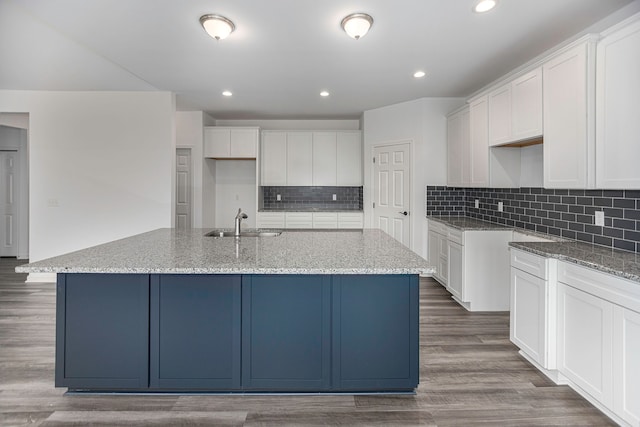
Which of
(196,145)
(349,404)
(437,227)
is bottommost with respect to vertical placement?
(349,404)

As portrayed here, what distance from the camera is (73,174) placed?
15.5 feet

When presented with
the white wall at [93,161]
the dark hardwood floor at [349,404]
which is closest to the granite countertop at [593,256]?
the dark hardwood floor at [349,404]

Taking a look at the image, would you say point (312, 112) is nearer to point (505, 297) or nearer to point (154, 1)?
point (154, 1)

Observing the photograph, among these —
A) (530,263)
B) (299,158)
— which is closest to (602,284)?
(530,263)

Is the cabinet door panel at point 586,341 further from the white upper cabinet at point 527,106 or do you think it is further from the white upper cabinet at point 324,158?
the white upper cabinet at point 324,158

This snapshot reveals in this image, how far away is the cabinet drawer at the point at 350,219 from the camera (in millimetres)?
5672

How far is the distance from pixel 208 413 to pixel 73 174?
4197 mm

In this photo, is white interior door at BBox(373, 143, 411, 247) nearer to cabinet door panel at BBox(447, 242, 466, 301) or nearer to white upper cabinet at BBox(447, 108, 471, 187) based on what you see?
white upper cabinet at BBox(447, 108, 471, 187)

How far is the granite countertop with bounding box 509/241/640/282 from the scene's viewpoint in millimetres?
1802

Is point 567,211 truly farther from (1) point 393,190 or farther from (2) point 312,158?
(2) point 312,158

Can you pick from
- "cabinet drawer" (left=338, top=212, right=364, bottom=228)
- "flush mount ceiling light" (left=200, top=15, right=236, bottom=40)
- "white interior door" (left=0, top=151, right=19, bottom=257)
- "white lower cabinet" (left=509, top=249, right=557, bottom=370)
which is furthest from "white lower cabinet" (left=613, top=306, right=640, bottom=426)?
"white interior door" (left=0, top=151, right=19, bottom=257)

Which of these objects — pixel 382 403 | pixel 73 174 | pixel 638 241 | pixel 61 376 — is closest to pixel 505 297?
pixel 638 241

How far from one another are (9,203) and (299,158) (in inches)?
218

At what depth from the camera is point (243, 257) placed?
83.9 inches
